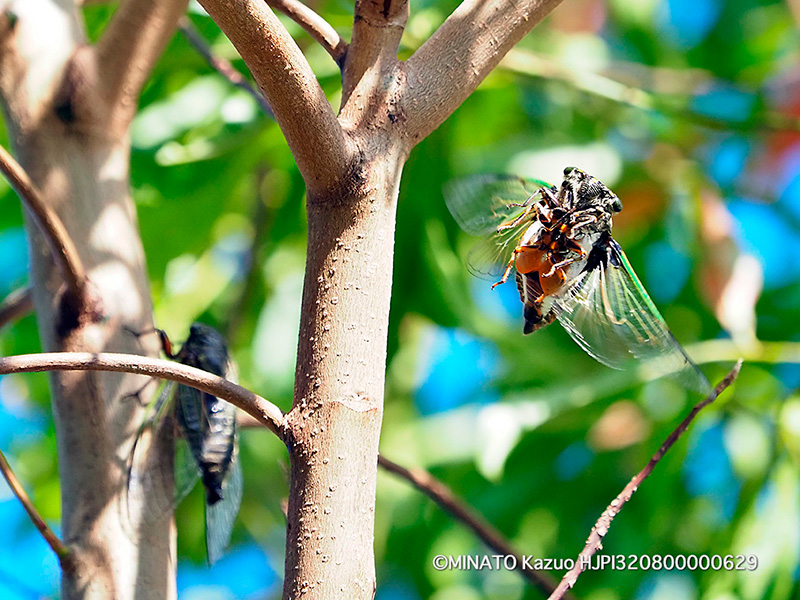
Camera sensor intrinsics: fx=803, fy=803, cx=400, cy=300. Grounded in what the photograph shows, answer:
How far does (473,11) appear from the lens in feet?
1.78

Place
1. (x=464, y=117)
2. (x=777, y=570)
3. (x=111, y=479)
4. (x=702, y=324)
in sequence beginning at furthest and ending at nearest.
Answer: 1. (x=464, y=117)
2. (x=702, y=324)
3. (x=777, y=570)
4. (x=111, y=479)

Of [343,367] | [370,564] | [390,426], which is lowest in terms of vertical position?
[370,564]

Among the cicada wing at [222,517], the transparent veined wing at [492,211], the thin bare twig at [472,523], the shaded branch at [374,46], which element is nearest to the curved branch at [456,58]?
the shaded branch at [374,46]

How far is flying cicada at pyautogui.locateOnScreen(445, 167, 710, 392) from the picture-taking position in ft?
2.20

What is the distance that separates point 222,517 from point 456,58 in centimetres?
54

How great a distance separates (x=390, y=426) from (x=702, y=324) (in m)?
0.60

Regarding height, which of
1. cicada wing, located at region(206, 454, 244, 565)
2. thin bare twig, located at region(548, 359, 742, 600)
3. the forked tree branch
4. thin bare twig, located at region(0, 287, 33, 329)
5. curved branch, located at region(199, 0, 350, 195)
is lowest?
thin bare twig, located at region(548, 359, 742, 600)

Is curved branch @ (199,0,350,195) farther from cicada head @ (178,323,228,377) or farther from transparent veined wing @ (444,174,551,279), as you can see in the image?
cicada head @ (178,323,228,377)

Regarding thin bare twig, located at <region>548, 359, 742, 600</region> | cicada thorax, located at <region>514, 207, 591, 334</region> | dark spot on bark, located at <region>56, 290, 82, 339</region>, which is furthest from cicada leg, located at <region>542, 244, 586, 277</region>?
dark spot on bark, located at <region>56, 290, 82, 339</region>

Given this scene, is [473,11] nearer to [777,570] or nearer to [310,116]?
[310,116]

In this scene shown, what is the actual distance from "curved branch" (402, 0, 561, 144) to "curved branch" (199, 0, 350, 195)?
69 mm

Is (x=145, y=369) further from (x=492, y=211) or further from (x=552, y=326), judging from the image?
(x=552, y=326)

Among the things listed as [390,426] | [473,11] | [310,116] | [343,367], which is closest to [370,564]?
[343,367]

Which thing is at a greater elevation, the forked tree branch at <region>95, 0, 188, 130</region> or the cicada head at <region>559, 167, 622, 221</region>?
the forked tree branch at <region>95, 0, 188, 130</region>
